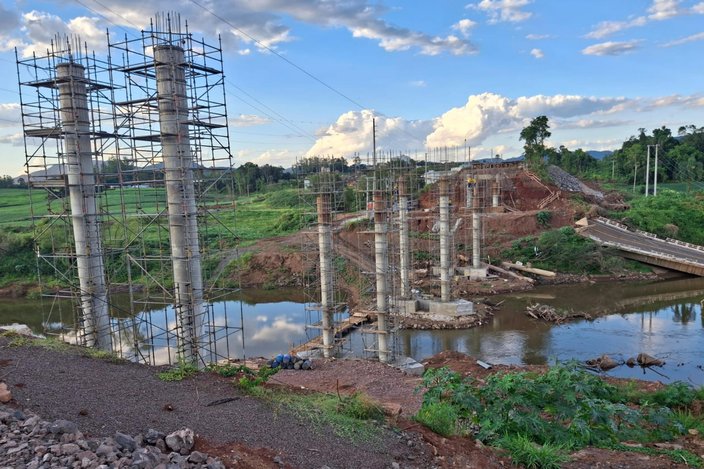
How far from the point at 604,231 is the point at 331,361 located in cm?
2774

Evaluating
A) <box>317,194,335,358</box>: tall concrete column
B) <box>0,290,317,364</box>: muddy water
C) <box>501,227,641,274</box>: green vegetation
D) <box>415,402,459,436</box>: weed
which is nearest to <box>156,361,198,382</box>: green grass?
<box>415,402,459,436</box>: weed

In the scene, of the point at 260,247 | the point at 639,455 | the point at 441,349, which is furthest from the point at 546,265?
the point at 639,455

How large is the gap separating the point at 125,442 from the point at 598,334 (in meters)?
19.9

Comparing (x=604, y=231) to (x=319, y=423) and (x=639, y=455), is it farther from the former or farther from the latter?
(x=319, y=423)

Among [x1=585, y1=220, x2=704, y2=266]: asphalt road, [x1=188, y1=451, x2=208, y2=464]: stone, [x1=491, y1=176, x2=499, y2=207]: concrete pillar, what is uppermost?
[x1=491, y1=176, x2=499, y2=207]: concrete pillar

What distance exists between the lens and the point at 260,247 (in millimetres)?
36188

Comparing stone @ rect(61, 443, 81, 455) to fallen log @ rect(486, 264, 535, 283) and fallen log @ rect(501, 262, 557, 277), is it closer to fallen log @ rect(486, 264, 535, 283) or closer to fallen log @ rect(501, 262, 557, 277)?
fallen log @ rect(486, 264, 535, 283)

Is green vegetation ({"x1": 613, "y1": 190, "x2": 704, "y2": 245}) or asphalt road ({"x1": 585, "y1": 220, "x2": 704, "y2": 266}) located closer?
asphalt road ({"x1": 585, "y1": 220, "x2": 704, "y2": 266})

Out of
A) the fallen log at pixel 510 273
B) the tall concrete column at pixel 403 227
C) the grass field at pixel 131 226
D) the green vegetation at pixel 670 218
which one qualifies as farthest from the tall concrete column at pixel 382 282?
the green vegetation at pixel 670 218

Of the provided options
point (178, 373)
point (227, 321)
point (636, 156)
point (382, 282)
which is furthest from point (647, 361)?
point (636, 156)

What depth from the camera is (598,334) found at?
20.6 meters

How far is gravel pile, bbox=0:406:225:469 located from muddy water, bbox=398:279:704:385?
14.4 meters

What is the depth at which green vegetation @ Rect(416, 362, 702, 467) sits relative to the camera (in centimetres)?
716

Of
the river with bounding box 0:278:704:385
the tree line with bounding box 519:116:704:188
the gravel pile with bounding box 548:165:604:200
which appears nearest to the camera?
the river with bounding box 0:278:704:385
